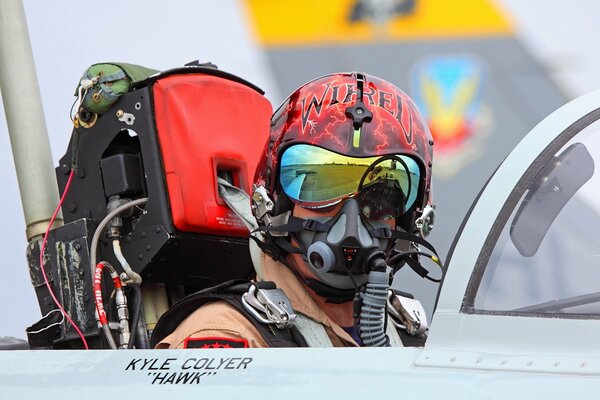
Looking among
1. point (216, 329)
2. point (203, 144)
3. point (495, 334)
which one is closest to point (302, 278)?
point (216, 329)

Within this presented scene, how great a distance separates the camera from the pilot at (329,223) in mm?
2359

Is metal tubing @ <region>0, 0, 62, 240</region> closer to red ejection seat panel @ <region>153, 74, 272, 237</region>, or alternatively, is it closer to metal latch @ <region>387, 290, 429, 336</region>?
red ejection seat panel @ <region>153, 74, 272, 237</region>

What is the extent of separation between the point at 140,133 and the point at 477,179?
3630 millimetres

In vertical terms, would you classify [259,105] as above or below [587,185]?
above

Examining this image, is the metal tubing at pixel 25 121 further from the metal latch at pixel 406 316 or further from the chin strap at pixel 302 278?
the metal latch at pixel 406 316

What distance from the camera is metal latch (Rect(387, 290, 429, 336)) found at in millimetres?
2793

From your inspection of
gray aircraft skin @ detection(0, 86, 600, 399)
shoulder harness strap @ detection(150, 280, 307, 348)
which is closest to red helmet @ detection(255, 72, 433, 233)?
shoulder harness strap @ detection(150, 280, 307, 348)

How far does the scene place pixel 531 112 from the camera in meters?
6.86

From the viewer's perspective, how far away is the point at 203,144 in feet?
10.00

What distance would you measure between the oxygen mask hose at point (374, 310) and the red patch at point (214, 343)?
27 centimetres

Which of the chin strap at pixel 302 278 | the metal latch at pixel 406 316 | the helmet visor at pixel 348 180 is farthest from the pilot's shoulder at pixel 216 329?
the metal latch at pixel 406 316

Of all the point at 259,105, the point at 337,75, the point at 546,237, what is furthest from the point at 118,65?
the point at 546,237

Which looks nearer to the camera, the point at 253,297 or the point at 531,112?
the point at 253,297

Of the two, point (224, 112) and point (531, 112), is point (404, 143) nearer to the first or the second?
point (224, 112)
